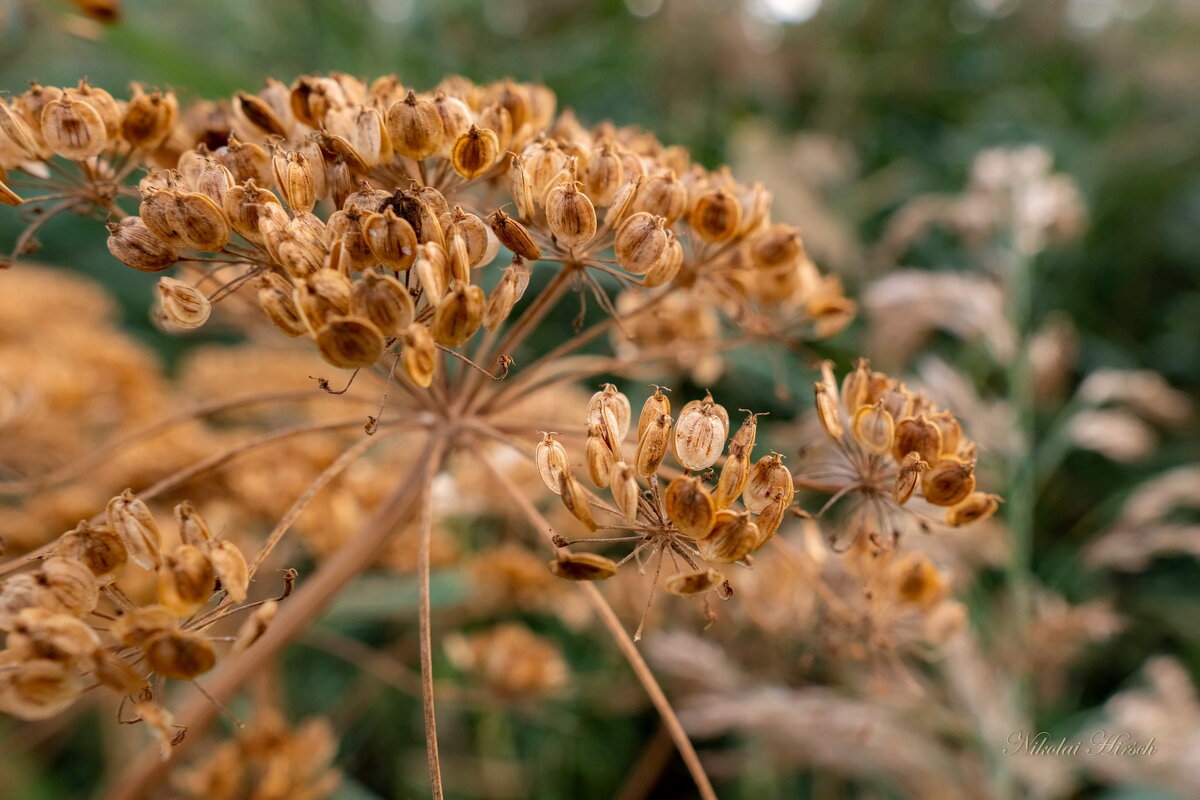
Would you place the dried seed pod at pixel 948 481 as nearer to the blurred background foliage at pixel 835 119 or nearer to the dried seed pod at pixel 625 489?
the dried seed pod at pixel 625 489

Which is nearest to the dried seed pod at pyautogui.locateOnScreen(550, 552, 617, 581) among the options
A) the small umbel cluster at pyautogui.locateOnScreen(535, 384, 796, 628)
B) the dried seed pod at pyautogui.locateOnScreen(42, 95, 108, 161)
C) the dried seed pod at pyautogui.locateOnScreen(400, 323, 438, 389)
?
the small umbel cluster at pyautogui.locateOnScreen(535, 384, 796, 628)

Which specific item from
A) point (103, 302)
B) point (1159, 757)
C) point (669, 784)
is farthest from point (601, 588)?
point (103, 302)

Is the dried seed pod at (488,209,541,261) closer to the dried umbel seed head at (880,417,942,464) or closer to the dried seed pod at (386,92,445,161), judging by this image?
the dried seed pod at (386,92,445,161)

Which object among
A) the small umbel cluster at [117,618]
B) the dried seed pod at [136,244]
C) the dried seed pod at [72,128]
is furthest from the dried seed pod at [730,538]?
the dried seed pod at [72,128]

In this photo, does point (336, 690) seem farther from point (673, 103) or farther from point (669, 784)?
point (673, 103)

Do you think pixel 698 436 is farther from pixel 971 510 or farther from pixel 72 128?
pixel 72 128

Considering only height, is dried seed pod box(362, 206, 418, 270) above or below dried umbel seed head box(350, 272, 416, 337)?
above

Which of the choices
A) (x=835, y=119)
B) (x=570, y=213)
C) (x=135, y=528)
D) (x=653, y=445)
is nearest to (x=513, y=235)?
(x=570, y=213)
